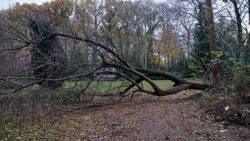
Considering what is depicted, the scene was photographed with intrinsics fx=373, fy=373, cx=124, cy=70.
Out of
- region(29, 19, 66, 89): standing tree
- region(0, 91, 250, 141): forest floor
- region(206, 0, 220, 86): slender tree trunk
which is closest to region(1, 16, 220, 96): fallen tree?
region(29, 19, 66, 89): standing tree

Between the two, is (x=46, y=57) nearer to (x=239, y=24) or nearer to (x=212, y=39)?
(x=239, y=24)

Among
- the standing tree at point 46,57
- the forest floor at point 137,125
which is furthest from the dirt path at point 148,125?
the standing tree at point 46,57

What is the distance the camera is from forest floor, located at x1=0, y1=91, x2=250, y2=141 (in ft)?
24.2

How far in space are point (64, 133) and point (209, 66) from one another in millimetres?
6892

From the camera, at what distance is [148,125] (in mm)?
8375

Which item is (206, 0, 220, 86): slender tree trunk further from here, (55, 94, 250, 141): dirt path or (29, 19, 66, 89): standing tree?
(29, 19, 66, 89): standing tree

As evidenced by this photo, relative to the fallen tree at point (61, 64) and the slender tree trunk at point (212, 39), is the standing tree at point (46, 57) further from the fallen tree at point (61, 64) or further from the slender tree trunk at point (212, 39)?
the slender tree trunk at point (212, 39)

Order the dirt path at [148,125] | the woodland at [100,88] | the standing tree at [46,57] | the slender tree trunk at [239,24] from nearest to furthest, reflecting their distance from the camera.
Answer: the dirt path at [148,125] < the woodland at [100,88] < the standing tree at [46,57] < the slender tree trunk at [239,24]

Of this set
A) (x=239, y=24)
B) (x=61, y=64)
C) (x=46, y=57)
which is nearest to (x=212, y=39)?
(x=239, y=24)

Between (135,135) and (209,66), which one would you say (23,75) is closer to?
(135,135)

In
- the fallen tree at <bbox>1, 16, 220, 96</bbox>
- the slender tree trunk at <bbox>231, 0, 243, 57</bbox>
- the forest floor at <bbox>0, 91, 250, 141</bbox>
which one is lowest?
the forest floor at <bbox>0, 91, 250, 141</bbox>

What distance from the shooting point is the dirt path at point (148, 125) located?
24.1ft

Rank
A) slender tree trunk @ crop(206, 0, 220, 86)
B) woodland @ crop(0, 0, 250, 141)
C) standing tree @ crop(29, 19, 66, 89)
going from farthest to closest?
slender tree trunk @ crop(206, 0, 220, 86)
standing tree @ crop(29, 19, 66, 89)
woodland @ crop(0, 0, 250, 141)

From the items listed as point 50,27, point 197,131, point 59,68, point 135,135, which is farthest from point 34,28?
point 197,131
